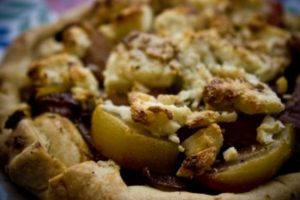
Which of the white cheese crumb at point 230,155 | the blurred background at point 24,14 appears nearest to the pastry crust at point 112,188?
the white cheese crumb at point 230,155

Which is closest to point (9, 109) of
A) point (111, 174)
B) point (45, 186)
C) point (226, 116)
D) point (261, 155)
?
point (45, 186)

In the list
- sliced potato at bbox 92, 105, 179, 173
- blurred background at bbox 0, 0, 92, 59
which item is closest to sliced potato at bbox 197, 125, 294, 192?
sliced potato at bbox 92, 105, 179, 173

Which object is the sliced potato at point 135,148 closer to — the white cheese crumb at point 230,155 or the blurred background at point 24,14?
the white cheese crumb at point 230,155

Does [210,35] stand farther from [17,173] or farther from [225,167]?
[17,173]

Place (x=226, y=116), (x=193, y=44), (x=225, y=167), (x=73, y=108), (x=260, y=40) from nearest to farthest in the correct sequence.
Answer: (x=225, y=167) < (x=226, y=116) < (x=73, y=108) < (x=193, y=44) < (x=260, y=40)

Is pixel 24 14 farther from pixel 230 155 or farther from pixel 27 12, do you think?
pixel 230 155

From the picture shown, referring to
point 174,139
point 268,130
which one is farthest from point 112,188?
point 268,130
